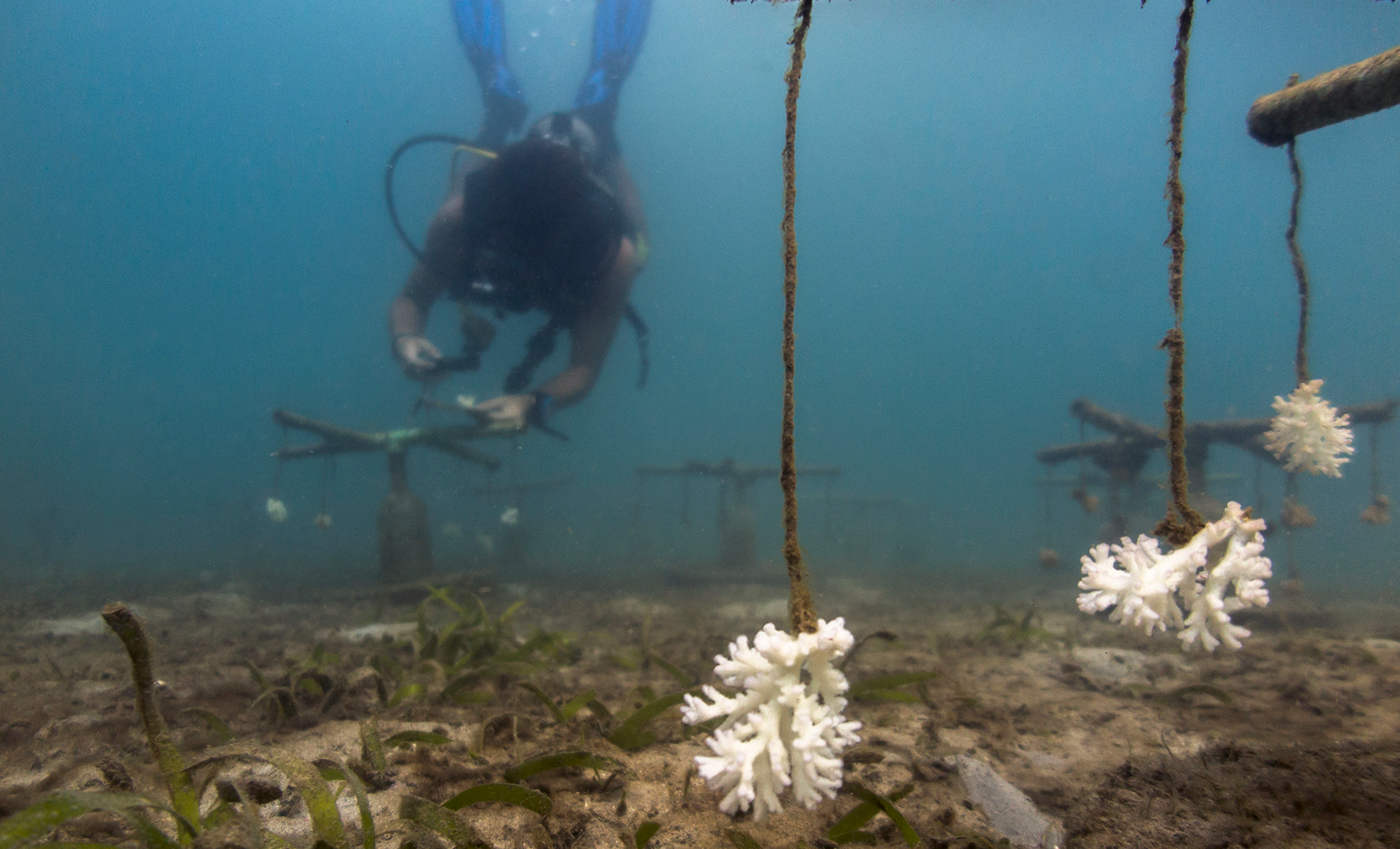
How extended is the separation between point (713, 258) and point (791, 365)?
111945mm

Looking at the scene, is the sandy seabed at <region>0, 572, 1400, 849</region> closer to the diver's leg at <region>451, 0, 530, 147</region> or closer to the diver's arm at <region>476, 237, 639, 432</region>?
the diver's arm at <region>476, 237, 639, 432</region>

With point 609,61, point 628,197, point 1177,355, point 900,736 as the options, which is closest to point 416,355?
point 628,197

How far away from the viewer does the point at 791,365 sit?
4.16 feet

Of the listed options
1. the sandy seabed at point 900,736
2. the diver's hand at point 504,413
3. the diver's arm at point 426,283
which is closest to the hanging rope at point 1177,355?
the sandy seabed at point 900,736

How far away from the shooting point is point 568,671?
11.7ft

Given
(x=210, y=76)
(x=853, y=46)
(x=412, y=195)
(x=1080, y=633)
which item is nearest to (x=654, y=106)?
(x=853, y=46)

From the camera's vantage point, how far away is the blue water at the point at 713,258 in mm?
34719

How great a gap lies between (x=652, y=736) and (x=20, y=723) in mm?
2547

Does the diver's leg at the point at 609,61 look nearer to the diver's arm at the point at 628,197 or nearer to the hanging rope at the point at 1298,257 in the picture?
the diver's arm at the point at 628,197

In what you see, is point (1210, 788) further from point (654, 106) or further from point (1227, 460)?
point (1227, 460)

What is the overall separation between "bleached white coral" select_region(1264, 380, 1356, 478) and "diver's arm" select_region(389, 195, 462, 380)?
898 cm

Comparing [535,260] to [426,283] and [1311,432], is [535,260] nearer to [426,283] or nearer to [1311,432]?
[426,283]

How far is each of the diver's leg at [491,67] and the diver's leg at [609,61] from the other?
150 centimetres

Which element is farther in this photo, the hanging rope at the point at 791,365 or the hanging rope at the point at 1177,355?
the hanging rope at the point at 1177,355
